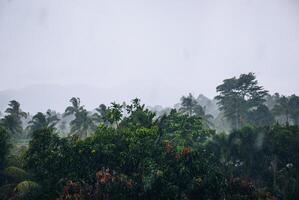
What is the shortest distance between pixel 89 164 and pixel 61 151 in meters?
2.45

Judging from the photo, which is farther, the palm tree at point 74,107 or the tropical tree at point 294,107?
the tropical tree at point 294,107

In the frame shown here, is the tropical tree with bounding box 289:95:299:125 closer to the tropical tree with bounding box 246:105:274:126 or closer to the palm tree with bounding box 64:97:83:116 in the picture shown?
the tropical tree with bounding box 246:105:274:126

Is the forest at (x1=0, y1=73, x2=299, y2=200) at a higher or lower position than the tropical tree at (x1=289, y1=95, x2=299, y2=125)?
lower

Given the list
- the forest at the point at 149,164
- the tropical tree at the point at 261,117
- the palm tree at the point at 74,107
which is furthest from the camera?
the tropical tree at the point at 261,117

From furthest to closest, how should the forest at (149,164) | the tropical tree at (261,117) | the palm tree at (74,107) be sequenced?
the tropical tree at (261,117), the palm tree at (74,107), the forest at (149,164)

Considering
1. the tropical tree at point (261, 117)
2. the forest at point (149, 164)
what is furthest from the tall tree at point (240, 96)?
the forest at point (149, 164)

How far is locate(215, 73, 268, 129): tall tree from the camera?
50.5 metres

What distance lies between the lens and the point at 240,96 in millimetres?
51781

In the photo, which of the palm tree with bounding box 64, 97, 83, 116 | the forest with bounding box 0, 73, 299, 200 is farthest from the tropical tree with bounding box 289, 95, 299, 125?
the palm tree with bounding box 64, 97, 83, 116

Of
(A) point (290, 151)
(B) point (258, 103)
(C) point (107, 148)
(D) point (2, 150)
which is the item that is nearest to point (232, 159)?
(A) point (290, 151)

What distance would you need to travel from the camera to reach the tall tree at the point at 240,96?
50.5m

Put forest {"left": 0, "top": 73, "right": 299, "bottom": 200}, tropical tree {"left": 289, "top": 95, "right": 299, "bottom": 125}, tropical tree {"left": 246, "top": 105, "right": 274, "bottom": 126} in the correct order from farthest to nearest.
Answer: tropical tree {"left": 289, "top": 95, "right": 299, "bottom": 125}, tropical tree {"left": 246, "top": 105, "right": 274, "bottom": 126}, forest {"left": 0, "top": 73, "right": 299, "bottom": 200}

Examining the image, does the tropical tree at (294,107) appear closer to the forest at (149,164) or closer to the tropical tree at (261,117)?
the tropical tree at (261,117)

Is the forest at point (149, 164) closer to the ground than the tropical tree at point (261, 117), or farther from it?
closer to the ground
